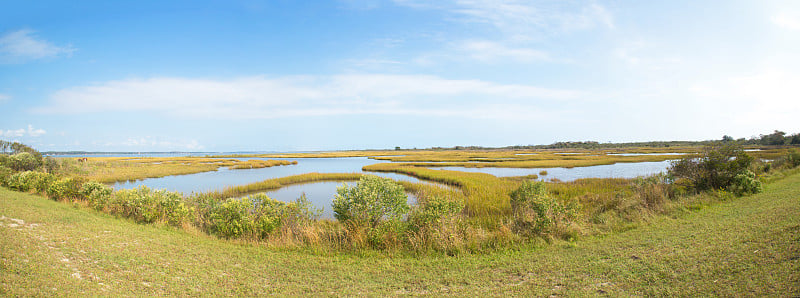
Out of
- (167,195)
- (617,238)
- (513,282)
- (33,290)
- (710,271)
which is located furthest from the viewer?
(167,195)

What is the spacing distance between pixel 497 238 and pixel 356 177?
24.1m

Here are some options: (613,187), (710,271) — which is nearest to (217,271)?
(710,271)

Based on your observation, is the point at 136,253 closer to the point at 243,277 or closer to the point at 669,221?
the point at 243,277

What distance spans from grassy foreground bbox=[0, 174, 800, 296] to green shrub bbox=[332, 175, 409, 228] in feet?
5.99

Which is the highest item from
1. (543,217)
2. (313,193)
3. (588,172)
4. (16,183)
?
(16,183)

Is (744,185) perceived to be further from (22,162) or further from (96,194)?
(22,162)

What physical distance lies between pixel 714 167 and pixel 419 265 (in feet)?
53.7

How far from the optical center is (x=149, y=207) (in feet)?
36.7

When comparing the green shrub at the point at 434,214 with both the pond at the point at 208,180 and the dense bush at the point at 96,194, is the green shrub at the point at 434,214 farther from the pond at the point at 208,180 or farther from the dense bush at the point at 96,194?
the pond at the point at 208,180

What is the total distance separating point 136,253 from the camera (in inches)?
273

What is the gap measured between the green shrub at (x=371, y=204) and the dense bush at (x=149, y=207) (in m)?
5.73

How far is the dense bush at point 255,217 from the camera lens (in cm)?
952

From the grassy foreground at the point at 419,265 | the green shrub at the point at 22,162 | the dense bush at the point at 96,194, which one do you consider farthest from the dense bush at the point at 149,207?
the green shrub at the point at 22,162

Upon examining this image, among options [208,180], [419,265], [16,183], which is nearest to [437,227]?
[419,265]
